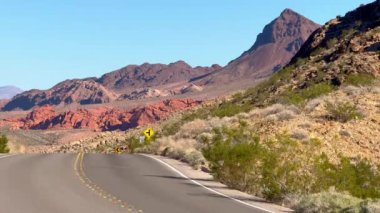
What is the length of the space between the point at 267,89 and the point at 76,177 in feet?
165

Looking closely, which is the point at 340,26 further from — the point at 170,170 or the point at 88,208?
the point at 88,208

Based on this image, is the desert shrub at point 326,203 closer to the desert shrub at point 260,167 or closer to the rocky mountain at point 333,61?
→ the desert shrub at point 260,167

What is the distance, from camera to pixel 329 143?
99.1 ft

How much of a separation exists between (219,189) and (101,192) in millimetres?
4350

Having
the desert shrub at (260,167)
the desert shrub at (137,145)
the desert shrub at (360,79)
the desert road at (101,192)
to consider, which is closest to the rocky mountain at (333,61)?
the desert shrub at (360,79)

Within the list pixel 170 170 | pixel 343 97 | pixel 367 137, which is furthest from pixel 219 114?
pixel 170 170

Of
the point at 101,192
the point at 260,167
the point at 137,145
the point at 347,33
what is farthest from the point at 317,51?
the point at 101,192

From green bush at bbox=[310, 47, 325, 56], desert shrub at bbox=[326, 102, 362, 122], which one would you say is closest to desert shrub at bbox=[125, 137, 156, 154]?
desert shrub at bbox=[326, 102, 362, 122]

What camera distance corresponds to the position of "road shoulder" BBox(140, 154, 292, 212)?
15.0 meters

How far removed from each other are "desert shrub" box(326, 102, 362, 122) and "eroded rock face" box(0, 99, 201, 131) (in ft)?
324

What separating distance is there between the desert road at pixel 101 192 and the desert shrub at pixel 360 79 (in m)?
30.4

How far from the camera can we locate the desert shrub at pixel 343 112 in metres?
35.4

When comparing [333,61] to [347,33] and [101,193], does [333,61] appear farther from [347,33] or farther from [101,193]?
[101,193]

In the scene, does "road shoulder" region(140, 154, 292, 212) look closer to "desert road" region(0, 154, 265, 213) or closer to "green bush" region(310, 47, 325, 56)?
"desert road" region(0, 154, 265, 213)
